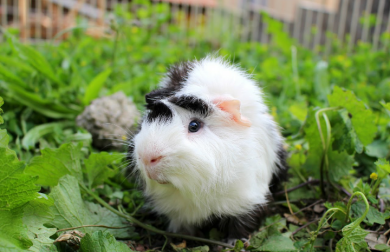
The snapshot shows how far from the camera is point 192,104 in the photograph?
1.45 m

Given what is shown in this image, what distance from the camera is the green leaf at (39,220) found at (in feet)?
4.07

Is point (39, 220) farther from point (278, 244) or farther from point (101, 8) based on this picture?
point (101, 8)

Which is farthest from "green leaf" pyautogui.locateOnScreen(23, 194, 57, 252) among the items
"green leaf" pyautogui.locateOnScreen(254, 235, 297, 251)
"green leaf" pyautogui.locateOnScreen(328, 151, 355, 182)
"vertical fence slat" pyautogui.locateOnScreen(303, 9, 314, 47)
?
"vertical fence slat" pyautogui.locateOnScreen(303, 9, 314, 47)

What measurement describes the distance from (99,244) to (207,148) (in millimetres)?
550

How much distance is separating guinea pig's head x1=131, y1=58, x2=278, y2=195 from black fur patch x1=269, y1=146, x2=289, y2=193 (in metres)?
0.29

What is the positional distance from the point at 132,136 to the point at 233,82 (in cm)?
55

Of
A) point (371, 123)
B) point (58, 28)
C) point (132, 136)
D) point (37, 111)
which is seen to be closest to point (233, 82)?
point (132, 136)

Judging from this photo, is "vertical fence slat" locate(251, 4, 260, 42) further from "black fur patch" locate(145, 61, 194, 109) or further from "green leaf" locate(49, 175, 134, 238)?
"green leaf" locate(49, 175, 134, 238)

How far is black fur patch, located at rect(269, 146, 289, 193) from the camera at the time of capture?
1834mm

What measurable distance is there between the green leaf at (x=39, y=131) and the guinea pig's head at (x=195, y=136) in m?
1.04

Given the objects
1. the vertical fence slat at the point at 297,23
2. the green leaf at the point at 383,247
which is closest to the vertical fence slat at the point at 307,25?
the vertical fence slat at the point at 297,23

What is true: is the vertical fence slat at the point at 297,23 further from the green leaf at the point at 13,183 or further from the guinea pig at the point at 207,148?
the green leaf at the point at 13,183

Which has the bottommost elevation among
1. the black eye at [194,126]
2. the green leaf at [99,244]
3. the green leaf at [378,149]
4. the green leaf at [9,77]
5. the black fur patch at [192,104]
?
the green leaf at [99,244]

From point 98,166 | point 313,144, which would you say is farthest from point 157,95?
point 313,144
